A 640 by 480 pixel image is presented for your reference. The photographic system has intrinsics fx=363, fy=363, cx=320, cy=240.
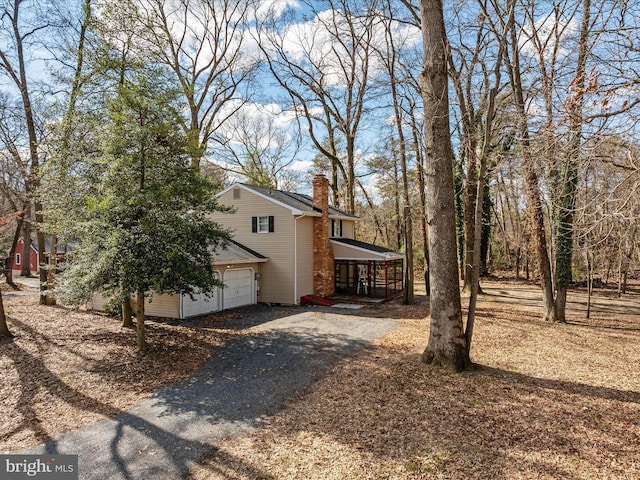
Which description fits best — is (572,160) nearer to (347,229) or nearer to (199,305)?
(199,305)

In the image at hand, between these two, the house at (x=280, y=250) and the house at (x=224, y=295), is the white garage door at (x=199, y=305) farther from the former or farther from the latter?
the house at (x=280, y=250)

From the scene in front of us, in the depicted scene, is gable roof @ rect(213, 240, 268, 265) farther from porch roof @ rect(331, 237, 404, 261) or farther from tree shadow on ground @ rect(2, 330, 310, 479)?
tree shadow on ground @ rect(2, 330, 310, 479)

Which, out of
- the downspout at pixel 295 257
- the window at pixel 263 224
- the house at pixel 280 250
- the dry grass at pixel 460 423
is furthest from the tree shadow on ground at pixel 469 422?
the window at pixel 263 224

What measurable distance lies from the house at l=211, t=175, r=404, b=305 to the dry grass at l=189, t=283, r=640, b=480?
26.9 ft

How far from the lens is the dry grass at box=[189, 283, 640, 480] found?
4238 mm

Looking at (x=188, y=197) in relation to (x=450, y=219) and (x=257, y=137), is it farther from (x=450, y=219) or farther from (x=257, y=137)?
(x=257, y=137)

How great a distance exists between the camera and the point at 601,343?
9.50 metres

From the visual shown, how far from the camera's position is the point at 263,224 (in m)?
17.0

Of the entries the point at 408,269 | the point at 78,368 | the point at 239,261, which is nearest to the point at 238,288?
the point at 239,261

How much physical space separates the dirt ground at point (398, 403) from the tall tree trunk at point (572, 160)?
6.50 ft

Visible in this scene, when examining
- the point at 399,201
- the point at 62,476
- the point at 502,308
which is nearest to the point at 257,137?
the point at 399,201

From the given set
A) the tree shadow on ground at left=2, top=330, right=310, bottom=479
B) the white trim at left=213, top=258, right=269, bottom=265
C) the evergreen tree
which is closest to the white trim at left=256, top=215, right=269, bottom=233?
the white trim at left=213, top=258, right=269, bottom=265

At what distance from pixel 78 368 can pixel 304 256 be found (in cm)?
1034

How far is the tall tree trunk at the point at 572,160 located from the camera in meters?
5.34
